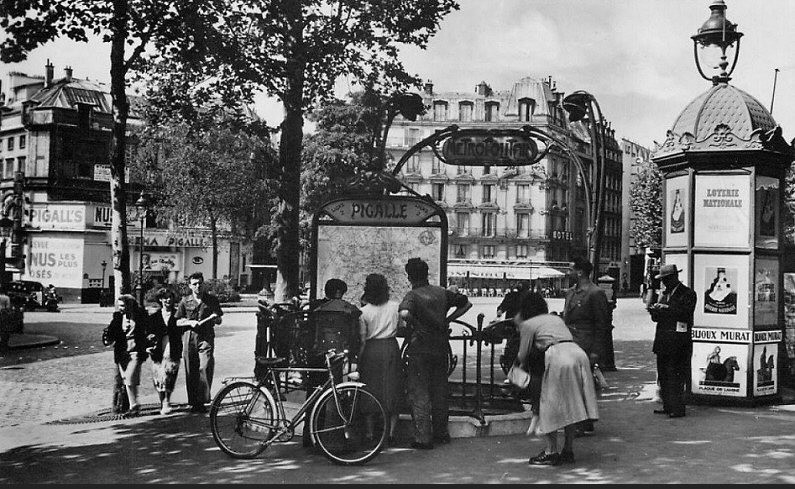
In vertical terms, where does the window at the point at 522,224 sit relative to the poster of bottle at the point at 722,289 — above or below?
above

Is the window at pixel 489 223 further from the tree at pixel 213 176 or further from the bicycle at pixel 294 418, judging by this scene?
the bicycle at pixel 294 418

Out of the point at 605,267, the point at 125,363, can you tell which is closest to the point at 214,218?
the point at 125,363

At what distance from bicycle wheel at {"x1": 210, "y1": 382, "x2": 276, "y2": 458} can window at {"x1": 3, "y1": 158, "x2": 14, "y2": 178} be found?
57.5 meters

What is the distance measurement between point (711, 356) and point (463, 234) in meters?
72.2

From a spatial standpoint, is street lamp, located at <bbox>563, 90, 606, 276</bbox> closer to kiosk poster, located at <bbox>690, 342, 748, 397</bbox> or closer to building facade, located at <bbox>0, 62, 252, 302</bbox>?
kiosk poster, located at <bbox>690, 342, 748, 397</bbox>

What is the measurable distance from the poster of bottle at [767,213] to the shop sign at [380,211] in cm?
441

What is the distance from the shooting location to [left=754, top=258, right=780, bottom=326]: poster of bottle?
36.3 feet

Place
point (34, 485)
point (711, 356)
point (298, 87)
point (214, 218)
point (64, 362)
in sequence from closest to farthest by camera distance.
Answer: point (34, 485), point (711, 356), point (298, 87), point (64, 362), point (214, 218)

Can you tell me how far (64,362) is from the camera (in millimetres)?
18469

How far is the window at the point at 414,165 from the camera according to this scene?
276 feet

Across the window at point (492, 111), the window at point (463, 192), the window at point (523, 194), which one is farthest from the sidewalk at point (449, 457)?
the window at point (492, 111)

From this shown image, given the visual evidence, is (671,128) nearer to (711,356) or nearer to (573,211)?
(711,356)

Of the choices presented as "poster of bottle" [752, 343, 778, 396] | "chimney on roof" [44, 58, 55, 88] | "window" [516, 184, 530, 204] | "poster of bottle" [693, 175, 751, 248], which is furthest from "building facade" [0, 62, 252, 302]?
"poster of bottle" [752, 343, 778, 396]

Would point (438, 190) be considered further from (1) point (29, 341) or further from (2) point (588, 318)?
(2) point (588, 318)
